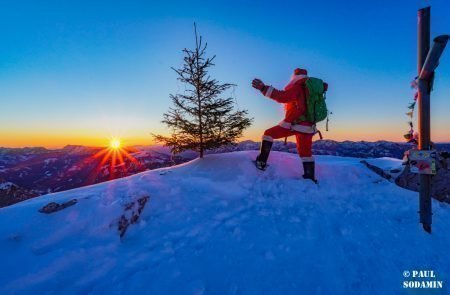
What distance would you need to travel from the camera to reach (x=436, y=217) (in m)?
5.30

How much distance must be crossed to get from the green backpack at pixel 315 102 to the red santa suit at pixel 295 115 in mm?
104

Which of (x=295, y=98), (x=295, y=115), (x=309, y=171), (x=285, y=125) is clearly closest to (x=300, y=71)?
(x=295, y=98)

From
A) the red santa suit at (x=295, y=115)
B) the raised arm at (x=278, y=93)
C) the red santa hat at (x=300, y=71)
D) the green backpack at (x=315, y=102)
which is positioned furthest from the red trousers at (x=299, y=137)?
the red santa hat at (x=300, y=71)

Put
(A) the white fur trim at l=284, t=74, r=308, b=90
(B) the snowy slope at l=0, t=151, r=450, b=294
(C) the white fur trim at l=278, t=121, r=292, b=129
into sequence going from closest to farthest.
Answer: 1. (B) the snowy slope at l=0, t=151, r=450, b=294
2. (A) the white fur trim at l=284, t=74, r=308, b=90
3. (C) the white fur trim at l=278, t=121, r=292, b=129

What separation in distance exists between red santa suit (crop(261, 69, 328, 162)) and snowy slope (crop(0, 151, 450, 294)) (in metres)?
1.47

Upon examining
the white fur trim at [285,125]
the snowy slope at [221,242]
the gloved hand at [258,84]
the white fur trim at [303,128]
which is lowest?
the snowy slope at [221,242]

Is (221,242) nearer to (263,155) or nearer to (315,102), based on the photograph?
(263,155)

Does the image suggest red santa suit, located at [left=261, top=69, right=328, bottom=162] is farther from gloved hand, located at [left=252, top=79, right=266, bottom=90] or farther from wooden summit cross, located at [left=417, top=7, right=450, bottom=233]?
wooden summit cross, located at [left=417, top=7, right=450, bottom=233]

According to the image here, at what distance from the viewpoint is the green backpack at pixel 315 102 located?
711 cm

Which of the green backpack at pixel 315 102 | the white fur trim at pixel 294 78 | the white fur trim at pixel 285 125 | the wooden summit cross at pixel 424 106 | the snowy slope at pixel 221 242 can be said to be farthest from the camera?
the white fur trim at pixel 285 125

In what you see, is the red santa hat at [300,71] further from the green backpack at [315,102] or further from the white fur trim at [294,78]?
the green backpack at [315,102]

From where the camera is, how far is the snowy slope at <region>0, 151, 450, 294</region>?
3211mm

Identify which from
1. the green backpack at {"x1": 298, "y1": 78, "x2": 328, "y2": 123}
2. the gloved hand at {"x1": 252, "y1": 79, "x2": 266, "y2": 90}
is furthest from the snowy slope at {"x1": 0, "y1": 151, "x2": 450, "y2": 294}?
the gloved hand at {"x1": 252, "y1": 79, "x2": 266, "y2": 90}

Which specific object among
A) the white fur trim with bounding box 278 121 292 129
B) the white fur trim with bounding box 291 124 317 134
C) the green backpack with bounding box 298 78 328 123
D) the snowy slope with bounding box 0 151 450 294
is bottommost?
the snowy slope with bounding box 0 151 450 294
